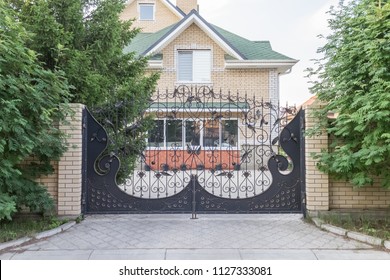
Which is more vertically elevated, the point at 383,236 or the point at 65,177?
the point at 65,177

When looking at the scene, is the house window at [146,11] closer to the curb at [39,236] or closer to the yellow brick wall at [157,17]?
the yellow brick wall at [157,17]

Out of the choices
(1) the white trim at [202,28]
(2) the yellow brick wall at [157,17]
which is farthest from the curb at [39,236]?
(2) the yellow brick wall at [157,17]

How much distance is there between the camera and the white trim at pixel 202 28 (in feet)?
43.0

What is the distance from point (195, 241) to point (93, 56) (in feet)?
12.9

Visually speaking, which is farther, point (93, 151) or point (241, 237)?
point (93, 151)

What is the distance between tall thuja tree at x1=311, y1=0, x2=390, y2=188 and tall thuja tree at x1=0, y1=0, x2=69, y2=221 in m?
4.18

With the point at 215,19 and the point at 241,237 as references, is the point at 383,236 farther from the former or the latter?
the point at 215,19

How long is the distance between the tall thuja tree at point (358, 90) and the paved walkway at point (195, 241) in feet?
3.46

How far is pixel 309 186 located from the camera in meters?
4.88

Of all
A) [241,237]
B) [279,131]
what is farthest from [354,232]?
[279,131]

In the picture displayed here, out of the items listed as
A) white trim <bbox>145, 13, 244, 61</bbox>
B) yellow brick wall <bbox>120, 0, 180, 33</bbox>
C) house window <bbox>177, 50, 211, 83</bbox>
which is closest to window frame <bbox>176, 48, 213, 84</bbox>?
house window <bbox>177, 50, 211, 83</bbox>

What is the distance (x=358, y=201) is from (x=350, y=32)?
109 inches

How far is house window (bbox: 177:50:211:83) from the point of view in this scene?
13.4 meters

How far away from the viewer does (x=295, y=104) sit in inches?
204
